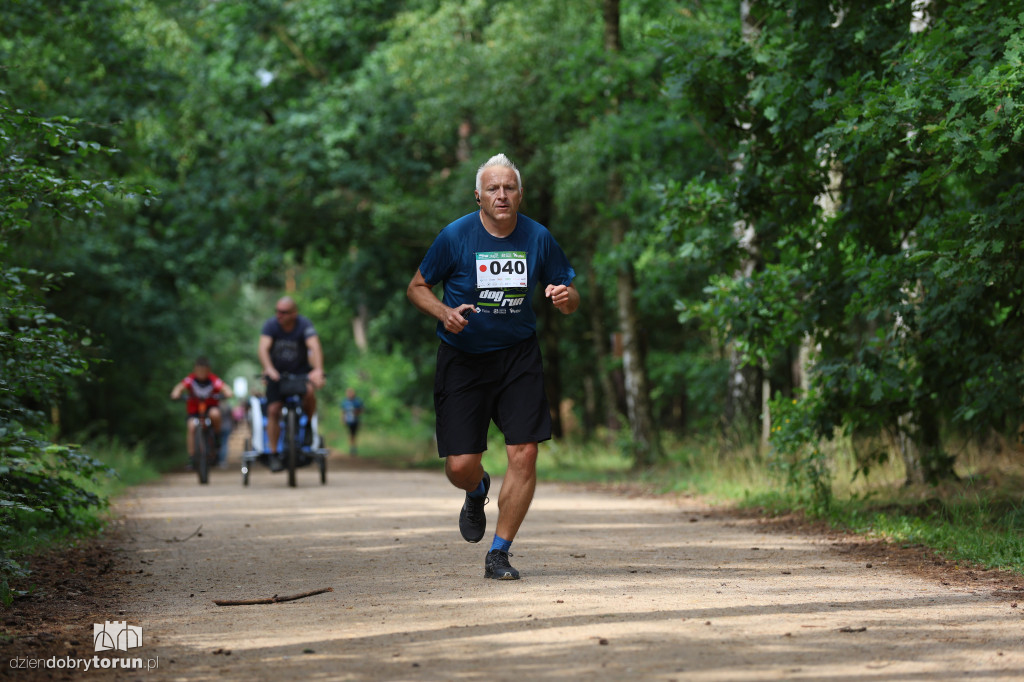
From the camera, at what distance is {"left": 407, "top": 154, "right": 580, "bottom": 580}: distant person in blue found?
6637mm

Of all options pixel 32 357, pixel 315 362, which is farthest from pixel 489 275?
pixel 315 362

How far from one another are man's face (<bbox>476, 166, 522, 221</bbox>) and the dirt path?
1.98 metres

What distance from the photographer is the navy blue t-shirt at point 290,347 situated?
15.0 m

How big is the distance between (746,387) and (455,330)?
1119 centimetres

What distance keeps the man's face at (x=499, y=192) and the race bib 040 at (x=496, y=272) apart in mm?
222

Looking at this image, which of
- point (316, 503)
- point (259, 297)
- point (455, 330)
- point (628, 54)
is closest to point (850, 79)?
point (455, 330)

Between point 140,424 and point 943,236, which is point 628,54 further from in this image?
point 140,424

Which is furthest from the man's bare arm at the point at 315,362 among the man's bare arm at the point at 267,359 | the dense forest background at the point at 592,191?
the dense forest background at the point at 592,191

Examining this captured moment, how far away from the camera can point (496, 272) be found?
663cm

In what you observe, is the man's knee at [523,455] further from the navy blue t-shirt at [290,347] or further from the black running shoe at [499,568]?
the navy blue t-shirt at [290,347]

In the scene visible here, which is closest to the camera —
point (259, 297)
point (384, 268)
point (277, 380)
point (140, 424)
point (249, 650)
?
point (249, 650)

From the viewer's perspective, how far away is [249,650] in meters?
5.00

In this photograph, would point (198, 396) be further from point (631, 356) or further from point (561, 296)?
point (561, 296)

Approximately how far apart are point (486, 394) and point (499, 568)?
96cm
